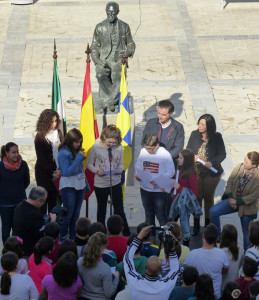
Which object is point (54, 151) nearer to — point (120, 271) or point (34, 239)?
point (34, 239)

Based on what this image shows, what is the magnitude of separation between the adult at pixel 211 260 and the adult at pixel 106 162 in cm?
255

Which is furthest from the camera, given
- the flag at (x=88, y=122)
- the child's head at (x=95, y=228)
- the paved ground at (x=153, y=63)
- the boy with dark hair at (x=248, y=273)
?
the paved ground at (x=153, y=63)

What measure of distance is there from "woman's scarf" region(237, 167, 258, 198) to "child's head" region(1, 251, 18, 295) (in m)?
3.75

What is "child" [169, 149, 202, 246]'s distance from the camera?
32.5 feet

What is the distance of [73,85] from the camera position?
657 inches

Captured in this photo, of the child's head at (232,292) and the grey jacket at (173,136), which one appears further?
the grey jacket at (173,136)

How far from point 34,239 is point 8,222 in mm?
1414

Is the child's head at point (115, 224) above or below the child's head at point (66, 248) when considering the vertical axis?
above

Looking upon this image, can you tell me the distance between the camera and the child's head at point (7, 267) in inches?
283

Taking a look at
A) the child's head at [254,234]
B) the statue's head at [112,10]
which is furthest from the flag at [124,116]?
the child's head at [254,234]

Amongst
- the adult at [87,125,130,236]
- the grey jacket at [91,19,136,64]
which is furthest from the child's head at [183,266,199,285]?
the grey jacket at [91,19,136,64]

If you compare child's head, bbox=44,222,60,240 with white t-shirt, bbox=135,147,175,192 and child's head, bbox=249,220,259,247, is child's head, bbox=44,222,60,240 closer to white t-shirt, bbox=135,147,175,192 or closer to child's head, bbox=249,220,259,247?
child's head, bbox=249,220,259,247

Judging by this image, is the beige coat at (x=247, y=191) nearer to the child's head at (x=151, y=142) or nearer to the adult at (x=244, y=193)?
the adult at (x=244, y=193)

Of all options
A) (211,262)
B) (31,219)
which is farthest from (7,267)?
(211,262)
